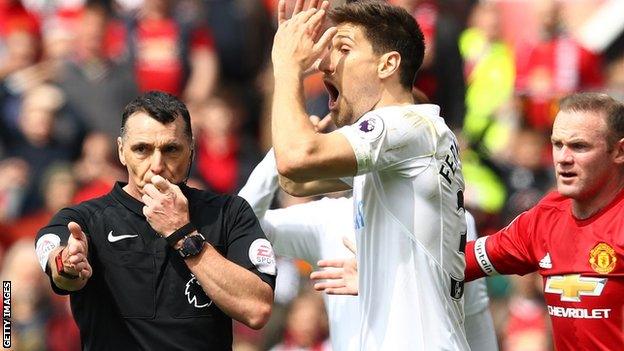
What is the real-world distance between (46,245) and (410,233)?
1.58 metres

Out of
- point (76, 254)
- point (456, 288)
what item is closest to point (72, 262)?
point (76, 254)

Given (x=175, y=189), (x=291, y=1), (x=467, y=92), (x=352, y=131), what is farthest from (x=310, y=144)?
(x=467, y=92)

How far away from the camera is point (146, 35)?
13.3 meters

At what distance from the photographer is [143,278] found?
6.14 metres

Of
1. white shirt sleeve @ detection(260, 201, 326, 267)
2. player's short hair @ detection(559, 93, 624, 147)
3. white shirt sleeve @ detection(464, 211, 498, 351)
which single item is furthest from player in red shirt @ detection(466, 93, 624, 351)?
white shirt sleeve @ detection(260, 201, 326, 267)

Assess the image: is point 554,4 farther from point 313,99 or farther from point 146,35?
point 146,35

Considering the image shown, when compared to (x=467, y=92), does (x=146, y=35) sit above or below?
above

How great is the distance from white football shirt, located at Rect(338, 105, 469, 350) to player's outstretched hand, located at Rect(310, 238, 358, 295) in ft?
1.37

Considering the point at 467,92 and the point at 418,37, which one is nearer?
the point at 418,37

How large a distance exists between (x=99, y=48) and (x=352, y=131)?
778 cm

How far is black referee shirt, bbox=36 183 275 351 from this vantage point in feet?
19.9

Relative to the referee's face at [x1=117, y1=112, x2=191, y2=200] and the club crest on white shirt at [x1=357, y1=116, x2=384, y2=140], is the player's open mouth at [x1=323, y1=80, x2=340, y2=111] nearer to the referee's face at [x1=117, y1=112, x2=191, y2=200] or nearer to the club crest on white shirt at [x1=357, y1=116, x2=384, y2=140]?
the club crest on white shirt at [x1=357, y1=116, x2=384, y2=140]

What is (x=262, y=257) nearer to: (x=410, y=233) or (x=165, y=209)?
(x=165, y=209)

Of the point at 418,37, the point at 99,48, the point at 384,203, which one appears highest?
the point at 99,48
